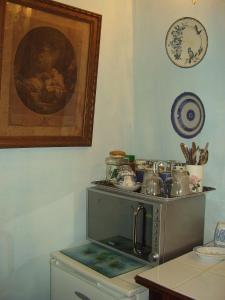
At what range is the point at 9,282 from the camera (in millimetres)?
1595

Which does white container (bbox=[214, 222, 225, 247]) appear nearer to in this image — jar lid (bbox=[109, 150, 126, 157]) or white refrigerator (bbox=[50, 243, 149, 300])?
white refrigerator (bbox=[50, 243, 149, 300])

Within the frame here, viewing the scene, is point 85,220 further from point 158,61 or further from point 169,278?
point 158,61

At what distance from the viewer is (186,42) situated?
1725 millimetres

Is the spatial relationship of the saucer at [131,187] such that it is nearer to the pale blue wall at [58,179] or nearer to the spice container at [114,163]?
the spice container at [114,163]

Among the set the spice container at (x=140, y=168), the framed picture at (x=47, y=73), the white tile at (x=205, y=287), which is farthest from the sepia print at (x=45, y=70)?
the white tile at (x=205, y=287)

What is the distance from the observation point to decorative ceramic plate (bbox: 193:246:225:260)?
4.57ft

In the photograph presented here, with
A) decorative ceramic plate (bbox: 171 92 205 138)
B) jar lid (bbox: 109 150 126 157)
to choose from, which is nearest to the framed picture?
jar lid (bbox: 109 150 126 157)

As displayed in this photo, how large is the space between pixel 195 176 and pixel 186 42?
0.68 m

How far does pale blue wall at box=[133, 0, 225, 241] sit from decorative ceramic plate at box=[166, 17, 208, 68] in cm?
3

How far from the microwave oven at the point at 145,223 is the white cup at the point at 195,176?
0.04 m

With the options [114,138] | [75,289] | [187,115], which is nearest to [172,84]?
[187,115]

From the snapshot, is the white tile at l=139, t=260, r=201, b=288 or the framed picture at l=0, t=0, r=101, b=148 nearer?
the white tile at l=139, t=260, r=201, b=288

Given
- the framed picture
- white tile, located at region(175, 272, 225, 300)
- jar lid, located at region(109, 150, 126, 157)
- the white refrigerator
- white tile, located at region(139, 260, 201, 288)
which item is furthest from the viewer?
jar lid, located at region(109, 150, 126, 157)

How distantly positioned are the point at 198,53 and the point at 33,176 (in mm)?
1000
